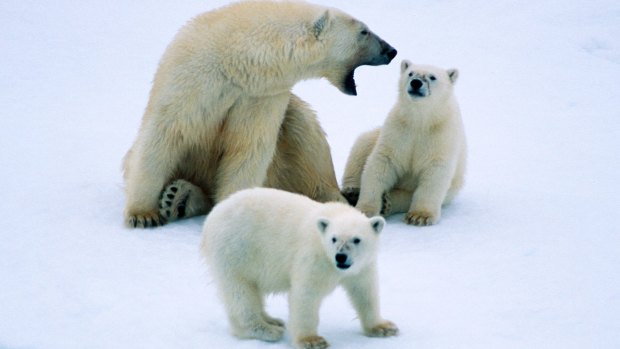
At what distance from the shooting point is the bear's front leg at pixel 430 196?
7.24 metres

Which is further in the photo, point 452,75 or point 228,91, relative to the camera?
point 452,75

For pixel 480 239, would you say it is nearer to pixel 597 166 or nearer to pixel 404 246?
pixel 404 246

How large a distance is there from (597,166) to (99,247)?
4344 mm

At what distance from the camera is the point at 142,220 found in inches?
268

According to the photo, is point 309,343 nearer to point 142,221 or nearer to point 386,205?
point 142,221

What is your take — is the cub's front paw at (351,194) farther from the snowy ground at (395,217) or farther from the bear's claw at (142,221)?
the bear's claw at (142,221)

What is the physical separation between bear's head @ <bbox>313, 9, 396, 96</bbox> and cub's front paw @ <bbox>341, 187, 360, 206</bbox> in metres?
1.12

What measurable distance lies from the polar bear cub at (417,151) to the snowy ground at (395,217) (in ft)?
0.72

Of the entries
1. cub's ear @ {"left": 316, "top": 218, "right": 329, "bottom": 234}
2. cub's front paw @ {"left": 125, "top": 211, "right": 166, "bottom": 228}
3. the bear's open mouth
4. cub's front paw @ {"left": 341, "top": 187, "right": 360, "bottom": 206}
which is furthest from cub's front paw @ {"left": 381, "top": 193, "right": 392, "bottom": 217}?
the bear's open mouth

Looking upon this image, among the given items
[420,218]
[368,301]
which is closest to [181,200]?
[420,218]

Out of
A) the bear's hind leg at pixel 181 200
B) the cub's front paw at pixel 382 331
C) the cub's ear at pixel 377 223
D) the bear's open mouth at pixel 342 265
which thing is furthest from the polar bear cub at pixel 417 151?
the bear's open mouth at pixel 342 265

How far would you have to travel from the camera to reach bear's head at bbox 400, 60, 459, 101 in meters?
7.27

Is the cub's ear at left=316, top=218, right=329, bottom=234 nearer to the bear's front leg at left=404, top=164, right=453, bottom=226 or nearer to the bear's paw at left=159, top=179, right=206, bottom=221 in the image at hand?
the bear's paw at left=159, top=179, right=206, bottom=221

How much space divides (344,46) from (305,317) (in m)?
2.61
